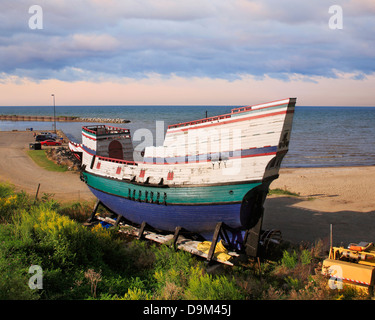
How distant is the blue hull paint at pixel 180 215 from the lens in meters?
13.0

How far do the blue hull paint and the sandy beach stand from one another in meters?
6.12

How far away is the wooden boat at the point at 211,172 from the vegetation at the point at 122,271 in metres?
1.74

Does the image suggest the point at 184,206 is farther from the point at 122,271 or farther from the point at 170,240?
the point at 122,271

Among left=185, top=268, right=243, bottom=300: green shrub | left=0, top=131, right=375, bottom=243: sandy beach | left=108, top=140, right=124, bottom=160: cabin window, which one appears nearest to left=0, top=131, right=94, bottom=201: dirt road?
left=0, top=131, right=375, bottom=243: sandy beach

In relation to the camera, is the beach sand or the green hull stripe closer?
the green hull stripe

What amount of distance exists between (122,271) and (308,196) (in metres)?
19.4

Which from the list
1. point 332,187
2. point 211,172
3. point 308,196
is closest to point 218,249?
point 211,172

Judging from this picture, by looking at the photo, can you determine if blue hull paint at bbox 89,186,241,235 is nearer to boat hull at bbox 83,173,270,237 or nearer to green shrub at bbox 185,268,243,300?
boat hull at bbox 83,173,270,237

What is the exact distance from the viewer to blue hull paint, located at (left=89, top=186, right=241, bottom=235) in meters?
13.0

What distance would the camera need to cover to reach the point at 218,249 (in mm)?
13227

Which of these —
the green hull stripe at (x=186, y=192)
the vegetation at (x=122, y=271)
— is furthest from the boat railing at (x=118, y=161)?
the vegetation at (x=122, y=271)
